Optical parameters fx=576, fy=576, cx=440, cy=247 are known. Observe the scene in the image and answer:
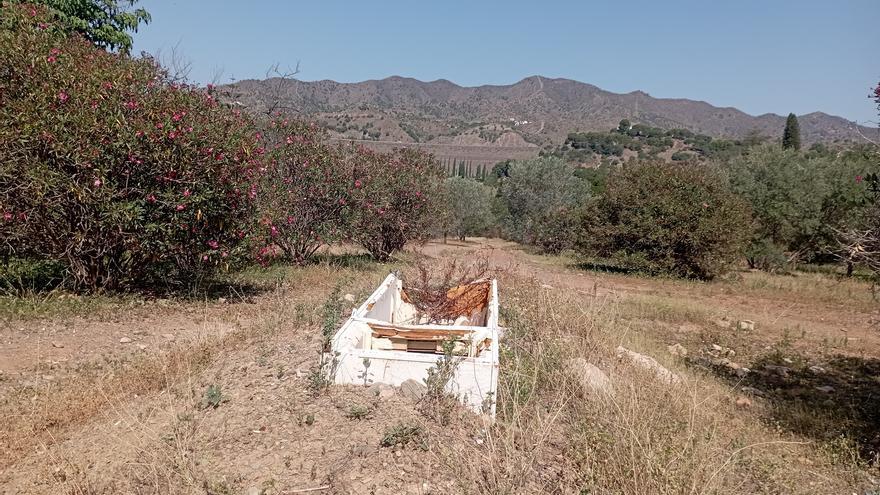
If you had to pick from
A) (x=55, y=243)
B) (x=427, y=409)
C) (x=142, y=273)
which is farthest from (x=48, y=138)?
(x=427, y=409)

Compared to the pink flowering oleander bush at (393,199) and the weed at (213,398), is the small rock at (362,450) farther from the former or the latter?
the pink flowering oleander bush at (393,199)

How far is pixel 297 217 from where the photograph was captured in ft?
42.6

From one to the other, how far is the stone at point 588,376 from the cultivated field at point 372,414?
4 centimetres

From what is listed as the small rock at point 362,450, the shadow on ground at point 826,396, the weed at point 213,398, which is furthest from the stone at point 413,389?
the shadow on ground at point 826,396

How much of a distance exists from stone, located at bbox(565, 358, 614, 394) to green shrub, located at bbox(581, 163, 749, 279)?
48.1ft

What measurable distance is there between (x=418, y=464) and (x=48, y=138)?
6.06m

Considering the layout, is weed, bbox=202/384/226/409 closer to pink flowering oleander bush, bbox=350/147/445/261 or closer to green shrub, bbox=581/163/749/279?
pink flowering oleander bush, bbox=350/147/445/261

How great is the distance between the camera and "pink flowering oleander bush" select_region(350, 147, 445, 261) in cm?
1409

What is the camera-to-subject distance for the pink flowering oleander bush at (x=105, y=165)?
6.78m

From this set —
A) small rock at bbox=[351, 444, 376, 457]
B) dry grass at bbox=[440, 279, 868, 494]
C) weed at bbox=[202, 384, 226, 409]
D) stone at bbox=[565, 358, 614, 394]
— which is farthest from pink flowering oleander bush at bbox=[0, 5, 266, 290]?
stone at bbox=[565, 358, 614, 394]

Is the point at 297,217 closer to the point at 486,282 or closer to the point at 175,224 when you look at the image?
the point at 175,224

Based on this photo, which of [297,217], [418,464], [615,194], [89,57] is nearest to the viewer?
[418,464]

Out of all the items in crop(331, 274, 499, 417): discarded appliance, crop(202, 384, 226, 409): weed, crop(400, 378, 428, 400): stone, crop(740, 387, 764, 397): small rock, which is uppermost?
crop(331, 274, 499, 417): discarded appliance

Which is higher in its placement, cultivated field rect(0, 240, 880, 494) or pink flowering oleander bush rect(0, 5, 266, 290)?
pink flowering oleander bush rect(0, 5, 266, 290)
